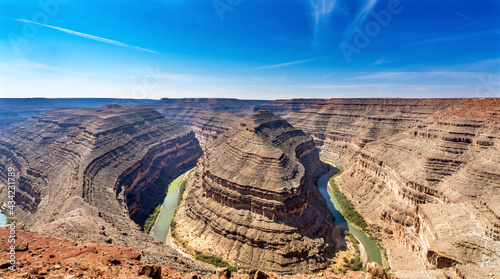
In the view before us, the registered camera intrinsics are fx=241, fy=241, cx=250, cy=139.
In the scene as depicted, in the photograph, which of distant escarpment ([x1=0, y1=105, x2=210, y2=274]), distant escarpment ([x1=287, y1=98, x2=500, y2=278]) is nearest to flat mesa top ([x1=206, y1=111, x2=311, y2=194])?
distant escarpment ([x1=0, y1=105, x2=210, y2=274])

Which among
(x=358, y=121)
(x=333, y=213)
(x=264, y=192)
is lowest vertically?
(x=333, y=213)

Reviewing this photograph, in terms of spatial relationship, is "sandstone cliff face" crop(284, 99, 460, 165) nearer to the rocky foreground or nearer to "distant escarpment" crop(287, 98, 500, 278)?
"distant escarpment" crop(287, 98, 500, 278)

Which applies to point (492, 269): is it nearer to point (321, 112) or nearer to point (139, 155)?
point (139, 155)

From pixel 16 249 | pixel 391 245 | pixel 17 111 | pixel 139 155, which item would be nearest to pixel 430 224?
pixel 391 245

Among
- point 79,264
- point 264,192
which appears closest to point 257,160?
point 264,192

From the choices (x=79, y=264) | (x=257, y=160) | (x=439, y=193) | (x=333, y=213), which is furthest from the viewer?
(x=333, y=213)

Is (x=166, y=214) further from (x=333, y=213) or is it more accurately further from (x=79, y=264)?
(x=79, y=264)
